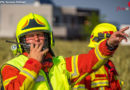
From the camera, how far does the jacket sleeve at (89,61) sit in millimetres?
3287

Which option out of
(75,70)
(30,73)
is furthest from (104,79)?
(30,73)

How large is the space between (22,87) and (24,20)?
1007 millimetres

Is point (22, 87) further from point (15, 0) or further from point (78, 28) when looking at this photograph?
point (78, 28)

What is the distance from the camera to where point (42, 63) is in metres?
3.51

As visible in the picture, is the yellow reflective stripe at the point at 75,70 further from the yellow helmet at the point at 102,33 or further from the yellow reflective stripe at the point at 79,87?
the yellow helmet at the point at 102,33

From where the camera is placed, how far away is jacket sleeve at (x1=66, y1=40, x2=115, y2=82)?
10.8 feet

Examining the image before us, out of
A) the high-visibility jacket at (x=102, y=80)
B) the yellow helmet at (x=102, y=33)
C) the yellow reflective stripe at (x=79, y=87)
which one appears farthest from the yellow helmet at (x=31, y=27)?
the yellow helmet at (x=102, y=33)

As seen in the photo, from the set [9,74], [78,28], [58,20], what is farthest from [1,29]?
[9,74]

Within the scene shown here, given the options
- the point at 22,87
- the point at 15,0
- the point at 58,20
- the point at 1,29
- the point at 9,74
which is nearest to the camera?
the point at 22,87

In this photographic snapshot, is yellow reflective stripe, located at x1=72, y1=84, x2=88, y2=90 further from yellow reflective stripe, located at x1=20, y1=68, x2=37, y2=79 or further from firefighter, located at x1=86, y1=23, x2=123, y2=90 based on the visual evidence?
yellow reflective stripe, located at x1=20, y1=68, x2=37, y2=79

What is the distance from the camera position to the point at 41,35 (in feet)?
11.9

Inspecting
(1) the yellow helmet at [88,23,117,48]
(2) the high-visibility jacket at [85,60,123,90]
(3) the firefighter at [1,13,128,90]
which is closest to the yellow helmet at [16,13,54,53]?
(3) the firefighter at [1,13,128,90]

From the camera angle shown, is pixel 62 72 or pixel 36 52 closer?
pixel 36 52

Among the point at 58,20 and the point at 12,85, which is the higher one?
the point at 12,85
